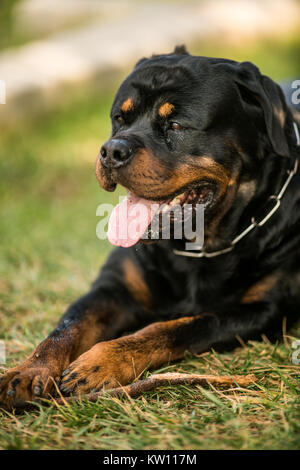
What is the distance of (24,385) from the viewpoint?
1820 mm

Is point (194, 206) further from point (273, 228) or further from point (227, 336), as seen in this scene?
point (227, 336)

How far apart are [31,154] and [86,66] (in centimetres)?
263

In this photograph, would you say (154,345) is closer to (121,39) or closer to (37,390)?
(37,390)

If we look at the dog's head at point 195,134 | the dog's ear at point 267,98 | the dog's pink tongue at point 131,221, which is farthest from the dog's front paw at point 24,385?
the dog's ear at point 267,98

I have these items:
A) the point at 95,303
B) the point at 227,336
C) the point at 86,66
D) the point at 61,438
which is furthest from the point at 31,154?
the point at 61,438

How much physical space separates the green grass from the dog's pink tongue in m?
0.58

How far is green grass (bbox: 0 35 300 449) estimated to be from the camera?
1.64 meters

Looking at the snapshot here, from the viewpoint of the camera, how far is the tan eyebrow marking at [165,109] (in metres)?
2.27

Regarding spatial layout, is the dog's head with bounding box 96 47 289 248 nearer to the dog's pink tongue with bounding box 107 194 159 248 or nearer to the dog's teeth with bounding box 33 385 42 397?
the dog's pink tongue with bounding box 107 194 159 248

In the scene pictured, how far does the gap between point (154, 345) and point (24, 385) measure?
54 cm

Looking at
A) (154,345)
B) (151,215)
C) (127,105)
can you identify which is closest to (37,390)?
(154,345)

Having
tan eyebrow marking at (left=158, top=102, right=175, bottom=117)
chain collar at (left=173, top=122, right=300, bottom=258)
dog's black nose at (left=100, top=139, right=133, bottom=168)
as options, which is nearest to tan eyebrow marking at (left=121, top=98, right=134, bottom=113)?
tan eyebrow marking at (left=158, top=102, right=175, bottom=117)
